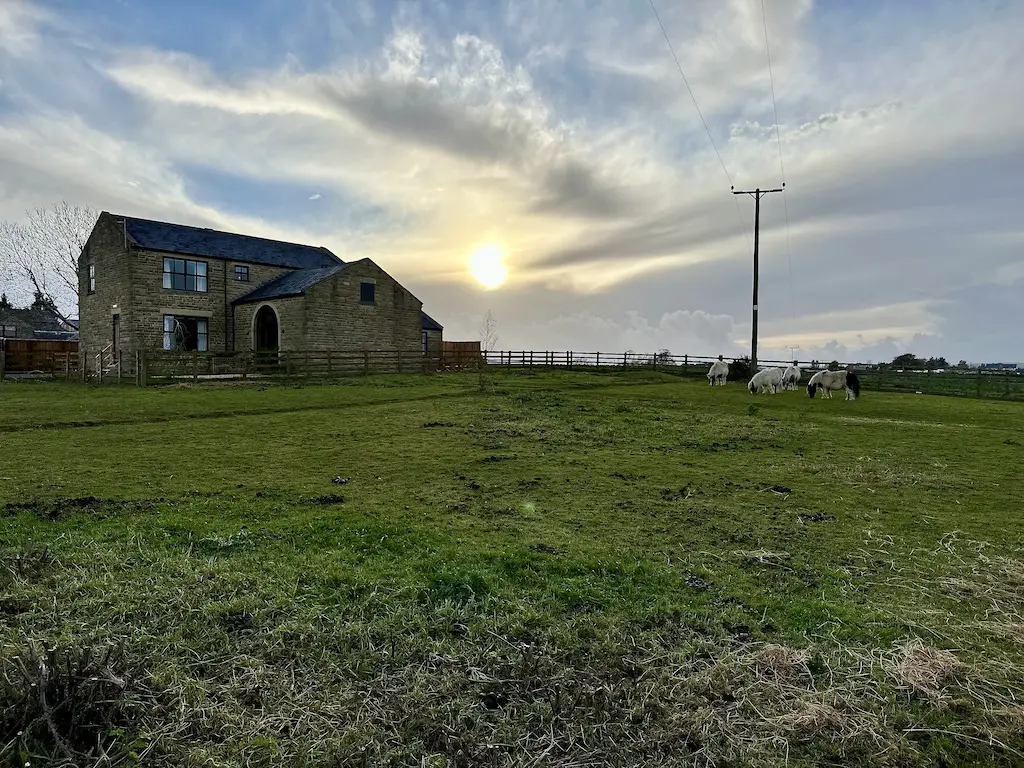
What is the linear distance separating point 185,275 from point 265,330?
4.99 metres

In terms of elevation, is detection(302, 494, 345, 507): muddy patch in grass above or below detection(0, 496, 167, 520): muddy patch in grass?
below

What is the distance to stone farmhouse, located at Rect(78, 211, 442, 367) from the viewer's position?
29812 mm

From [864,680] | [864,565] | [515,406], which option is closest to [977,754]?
[864,680]

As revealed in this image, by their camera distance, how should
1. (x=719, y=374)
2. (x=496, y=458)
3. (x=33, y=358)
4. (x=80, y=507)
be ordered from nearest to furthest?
(x=80, y=507), (x=496, y=458), (x=719, y=374), (x=33, y=358)

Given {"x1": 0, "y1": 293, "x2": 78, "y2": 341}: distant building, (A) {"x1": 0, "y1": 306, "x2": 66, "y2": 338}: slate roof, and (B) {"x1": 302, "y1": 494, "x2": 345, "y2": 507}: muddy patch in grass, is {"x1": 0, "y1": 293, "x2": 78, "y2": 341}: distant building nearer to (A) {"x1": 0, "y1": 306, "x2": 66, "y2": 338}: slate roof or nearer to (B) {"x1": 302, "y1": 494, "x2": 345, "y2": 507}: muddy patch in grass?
→ (A) {"x1": 0, "y1": 306, "x2": 66, "y2": 338}: slate roof

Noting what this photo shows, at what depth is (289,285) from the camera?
1275 inches

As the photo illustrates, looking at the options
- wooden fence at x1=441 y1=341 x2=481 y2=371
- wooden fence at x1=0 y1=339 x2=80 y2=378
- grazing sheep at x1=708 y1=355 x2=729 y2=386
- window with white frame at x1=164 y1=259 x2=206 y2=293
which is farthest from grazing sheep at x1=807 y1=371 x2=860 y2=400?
wooden fence at x1=0 y1=339 x2=80 y2=378

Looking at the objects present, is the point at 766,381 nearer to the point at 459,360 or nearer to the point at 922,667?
the point at 459,360

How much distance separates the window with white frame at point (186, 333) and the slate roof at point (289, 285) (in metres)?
2.28

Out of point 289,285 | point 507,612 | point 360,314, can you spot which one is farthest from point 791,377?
point 289,285

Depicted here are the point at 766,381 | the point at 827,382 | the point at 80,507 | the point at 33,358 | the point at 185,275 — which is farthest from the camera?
the point at 33,358

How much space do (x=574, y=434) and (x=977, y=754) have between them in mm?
9051

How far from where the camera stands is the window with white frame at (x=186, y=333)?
30.6 m

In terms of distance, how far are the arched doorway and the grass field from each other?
81.0ft
